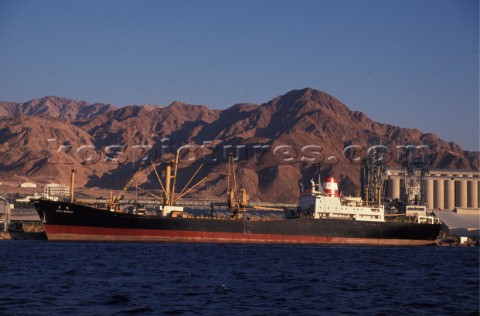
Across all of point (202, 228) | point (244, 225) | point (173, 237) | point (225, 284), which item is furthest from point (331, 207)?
point (225, 284)

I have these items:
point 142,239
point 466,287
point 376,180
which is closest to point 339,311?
point 466,287

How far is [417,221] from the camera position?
108m

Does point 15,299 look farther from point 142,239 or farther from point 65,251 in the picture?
point 142,239

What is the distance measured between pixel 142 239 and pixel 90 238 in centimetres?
597

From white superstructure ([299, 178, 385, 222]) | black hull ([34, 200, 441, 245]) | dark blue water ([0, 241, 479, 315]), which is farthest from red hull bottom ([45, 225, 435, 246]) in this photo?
dark blue water ([0, 241, 479, 315])

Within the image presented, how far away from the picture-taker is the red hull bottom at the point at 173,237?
86812mm

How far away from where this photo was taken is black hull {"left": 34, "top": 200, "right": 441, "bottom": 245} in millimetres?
86875

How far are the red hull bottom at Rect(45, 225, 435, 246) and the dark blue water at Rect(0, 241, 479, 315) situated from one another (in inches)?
788

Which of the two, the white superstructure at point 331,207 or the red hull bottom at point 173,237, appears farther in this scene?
the white superstructure at point 331,207

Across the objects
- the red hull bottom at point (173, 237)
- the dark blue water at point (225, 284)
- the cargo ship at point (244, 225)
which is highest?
the cargo ship at point (244, 225)

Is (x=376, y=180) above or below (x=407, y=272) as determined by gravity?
above

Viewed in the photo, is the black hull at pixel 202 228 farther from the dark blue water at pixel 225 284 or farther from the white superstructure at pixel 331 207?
the dark blue water at pixel 225 284

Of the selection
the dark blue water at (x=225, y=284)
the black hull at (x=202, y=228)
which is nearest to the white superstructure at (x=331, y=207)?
the black hull at (x=202, y=228)

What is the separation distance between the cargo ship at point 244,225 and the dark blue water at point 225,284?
66.1 ft
